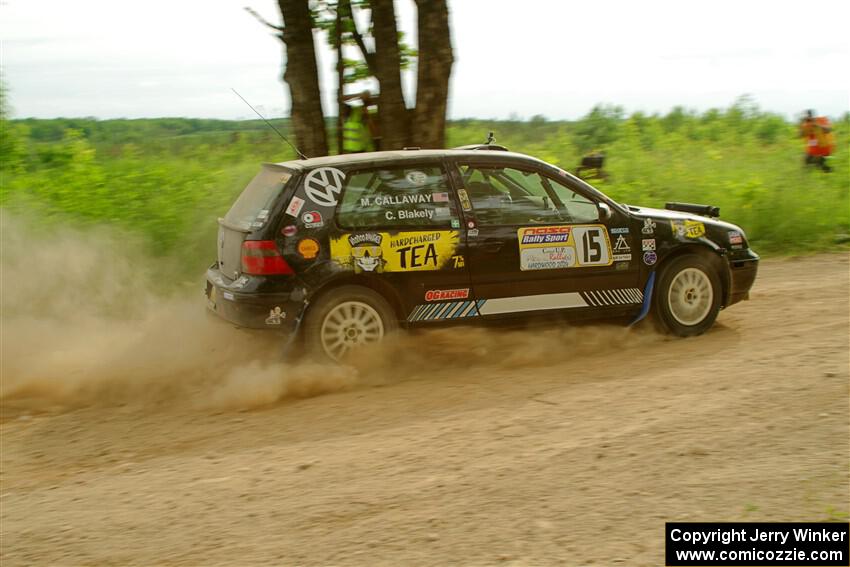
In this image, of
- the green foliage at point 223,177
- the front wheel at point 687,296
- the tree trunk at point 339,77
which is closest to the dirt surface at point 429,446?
the front wheel at point 687,296

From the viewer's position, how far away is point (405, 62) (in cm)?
1066

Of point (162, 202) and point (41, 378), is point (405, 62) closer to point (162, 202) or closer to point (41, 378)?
point (162, 202)

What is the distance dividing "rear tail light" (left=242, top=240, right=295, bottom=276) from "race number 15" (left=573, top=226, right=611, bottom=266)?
233cm

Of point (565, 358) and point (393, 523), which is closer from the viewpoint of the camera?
point (393, 523)

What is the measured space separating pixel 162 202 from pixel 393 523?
7.30 metres

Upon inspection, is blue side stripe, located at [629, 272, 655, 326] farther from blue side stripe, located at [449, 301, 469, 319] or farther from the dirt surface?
blue side stripe, located at [449, 301, 469, 319]

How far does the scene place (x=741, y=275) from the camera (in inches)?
307

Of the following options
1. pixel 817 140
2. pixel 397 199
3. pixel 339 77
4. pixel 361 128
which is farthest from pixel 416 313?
pixel 817 140

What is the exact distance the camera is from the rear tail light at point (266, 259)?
6594 millimetres

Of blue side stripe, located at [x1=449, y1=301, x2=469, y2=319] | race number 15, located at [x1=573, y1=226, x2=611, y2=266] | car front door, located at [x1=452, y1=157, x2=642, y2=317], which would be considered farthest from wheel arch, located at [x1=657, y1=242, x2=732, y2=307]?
blue side stripe, located at [x1=449, y1=301, x2=469, y2=319]

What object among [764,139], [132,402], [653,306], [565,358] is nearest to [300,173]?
[132,402]

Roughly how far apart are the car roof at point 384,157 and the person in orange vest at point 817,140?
35.0 feet

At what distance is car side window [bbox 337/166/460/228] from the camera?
6824mm

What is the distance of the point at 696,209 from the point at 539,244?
195 centimetres
